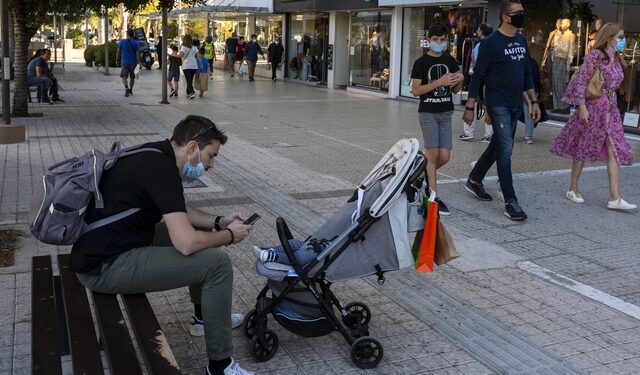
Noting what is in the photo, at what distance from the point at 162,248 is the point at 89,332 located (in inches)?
21.4

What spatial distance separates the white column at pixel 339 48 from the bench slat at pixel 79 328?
21.5 meters

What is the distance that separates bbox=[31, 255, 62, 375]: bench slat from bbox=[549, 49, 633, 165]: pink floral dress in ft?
18.5

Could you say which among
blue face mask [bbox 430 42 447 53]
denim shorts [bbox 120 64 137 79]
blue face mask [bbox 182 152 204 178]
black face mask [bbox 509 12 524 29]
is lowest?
blue face mask [bbox 182 152 204 178]

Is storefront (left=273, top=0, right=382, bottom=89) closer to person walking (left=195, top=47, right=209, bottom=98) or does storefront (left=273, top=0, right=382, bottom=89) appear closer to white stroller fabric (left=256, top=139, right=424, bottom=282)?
person walking (left=195, top=47, right=209, bottom=98)

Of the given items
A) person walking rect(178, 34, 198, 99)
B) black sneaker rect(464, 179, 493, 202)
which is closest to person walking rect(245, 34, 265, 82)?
person walking rect(178, 34, 198, 99)

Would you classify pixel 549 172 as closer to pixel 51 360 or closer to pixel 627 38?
pixel 627 38

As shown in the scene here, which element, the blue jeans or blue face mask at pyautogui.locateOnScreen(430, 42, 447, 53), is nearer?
blue face mask at pyautogui.locateOnScreen(430, 42, 447, 53)

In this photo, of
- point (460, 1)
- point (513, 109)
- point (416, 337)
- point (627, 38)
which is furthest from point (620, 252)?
point (460, 1)

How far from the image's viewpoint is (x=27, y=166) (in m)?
9.41

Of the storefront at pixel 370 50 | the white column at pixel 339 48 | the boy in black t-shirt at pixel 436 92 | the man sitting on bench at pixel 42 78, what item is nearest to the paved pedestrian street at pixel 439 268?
the boy in black t-shirt at pixel 436 92

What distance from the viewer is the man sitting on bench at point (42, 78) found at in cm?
1741

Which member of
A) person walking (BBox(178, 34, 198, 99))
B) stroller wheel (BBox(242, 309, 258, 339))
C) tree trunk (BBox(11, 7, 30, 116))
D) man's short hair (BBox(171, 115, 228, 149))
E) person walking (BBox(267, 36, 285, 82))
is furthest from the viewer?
person walking (BBox(267, 36, 285, 82))

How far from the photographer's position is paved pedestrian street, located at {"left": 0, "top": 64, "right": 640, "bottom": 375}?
4246 millimetres

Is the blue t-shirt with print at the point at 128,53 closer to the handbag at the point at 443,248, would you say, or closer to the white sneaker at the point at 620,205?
the white sneaker at the point at 620,205
